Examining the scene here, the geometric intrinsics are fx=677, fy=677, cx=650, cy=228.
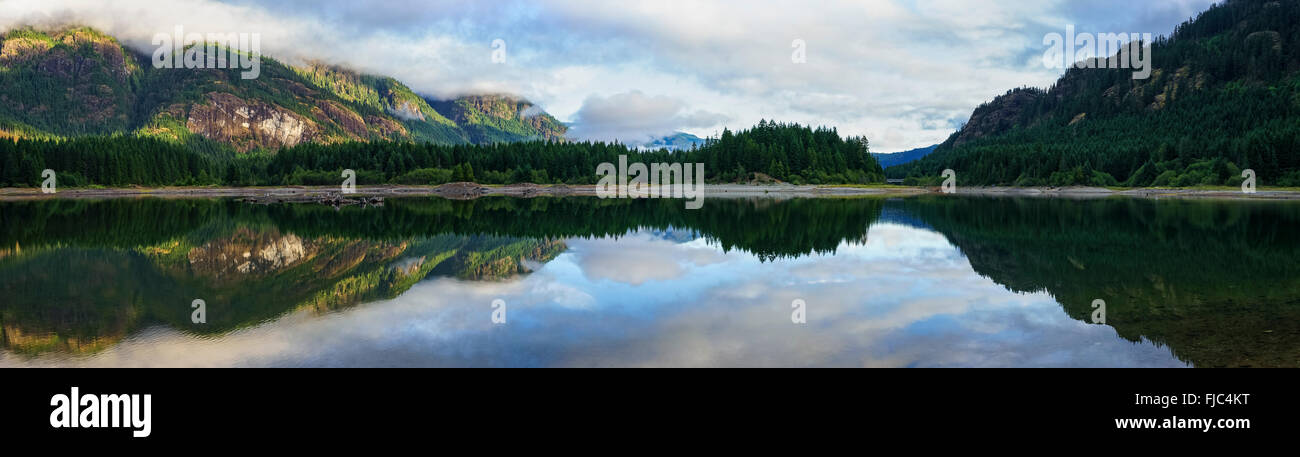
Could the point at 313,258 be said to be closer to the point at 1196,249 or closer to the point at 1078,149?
the point at 1196,249

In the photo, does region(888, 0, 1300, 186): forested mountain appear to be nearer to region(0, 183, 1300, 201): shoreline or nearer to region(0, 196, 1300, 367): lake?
region(0, 183, 1300, 201): shoreline

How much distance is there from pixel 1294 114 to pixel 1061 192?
6357 centimetres

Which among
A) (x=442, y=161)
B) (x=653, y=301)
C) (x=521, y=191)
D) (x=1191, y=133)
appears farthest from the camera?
(x=442, y=161)

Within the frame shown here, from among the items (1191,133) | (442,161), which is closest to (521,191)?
(442,161)

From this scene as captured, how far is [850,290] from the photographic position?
1812 cm

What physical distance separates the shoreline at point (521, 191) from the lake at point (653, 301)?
75166 mm

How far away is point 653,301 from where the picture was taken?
16.4 metres

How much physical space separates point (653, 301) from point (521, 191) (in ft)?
396

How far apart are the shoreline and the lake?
7517 centimetres

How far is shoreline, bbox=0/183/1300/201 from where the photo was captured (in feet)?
340

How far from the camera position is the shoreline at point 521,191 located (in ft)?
340

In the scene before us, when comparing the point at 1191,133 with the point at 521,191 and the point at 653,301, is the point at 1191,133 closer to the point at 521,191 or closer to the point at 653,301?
the point at 521,191
